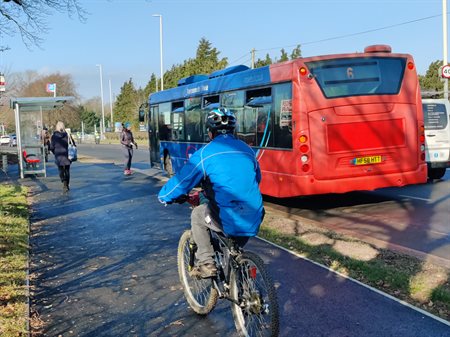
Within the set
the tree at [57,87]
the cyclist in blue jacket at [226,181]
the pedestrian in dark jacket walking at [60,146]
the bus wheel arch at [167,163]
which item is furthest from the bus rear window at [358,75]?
the tree at [57,87]

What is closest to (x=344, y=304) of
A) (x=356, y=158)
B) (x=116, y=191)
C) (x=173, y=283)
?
(x=173, y=283)

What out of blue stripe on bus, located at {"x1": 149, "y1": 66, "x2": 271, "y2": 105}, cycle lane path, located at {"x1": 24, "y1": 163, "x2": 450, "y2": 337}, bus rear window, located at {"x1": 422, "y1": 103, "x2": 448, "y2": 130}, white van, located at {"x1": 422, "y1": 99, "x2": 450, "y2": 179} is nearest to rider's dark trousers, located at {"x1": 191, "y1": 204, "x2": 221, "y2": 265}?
cycle lane path, located at {"x1": 24, "y1": 163, "x2": 450, "y2": 337}

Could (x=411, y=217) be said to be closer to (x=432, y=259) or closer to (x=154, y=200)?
(x=432, y=259)

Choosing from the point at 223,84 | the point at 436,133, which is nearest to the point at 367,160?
the point at 223,84

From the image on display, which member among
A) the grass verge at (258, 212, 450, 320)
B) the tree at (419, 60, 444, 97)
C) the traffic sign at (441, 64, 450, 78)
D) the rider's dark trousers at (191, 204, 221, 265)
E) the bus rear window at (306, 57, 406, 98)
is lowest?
the grass verge at (258, 212, 450, 320)

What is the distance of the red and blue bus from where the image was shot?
29.1ft

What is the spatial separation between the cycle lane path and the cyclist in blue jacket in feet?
3.37

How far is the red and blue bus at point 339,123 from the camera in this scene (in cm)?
888

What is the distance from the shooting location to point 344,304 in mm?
4660

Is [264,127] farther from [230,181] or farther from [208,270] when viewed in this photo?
[230,181]

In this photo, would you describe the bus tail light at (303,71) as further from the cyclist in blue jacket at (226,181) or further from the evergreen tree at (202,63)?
the evergreen tree at (202,63)

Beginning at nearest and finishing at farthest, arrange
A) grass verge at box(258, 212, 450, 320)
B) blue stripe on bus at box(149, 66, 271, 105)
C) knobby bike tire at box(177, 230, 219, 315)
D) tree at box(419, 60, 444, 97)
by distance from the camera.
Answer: knobby bike tire at box(177, 230, 219, 315)
grass verge at box(258, 212, 450, 320)
blue stripe on bus at box(149, 66, 271, 105)
tree at box(419, 60, 444, 97)

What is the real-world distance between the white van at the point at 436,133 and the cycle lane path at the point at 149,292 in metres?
7.52

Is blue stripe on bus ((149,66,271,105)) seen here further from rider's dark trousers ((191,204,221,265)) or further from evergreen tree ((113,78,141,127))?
evergreen tree ((113,78,141,127))
